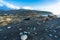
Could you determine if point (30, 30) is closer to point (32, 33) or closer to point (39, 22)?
point (32, 33)

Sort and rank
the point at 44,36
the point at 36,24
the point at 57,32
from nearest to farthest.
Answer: the point at 44,36 → the point at 57,32 → the point at 36,24

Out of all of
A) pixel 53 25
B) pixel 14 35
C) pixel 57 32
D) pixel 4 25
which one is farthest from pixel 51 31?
pixel 4 25

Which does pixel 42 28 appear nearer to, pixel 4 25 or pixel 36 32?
pixel 36 32

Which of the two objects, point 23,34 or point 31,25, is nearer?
point 23,34

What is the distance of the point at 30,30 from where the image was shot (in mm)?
6160

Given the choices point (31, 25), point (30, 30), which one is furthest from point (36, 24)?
point (30, 30)

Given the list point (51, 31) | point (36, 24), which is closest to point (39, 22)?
point (36, 24)

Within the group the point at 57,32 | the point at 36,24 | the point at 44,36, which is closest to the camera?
the point at 44,36

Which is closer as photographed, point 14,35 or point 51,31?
point 14,35

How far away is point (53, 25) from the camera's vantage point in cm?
680

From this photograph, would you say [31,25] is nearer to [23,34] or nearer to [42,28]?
[42,28]

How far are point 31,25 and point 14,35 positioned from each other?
949 mm

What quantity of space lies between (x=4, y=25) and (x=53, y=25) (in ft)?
5.66

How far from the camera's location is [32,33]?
5.93 metres
